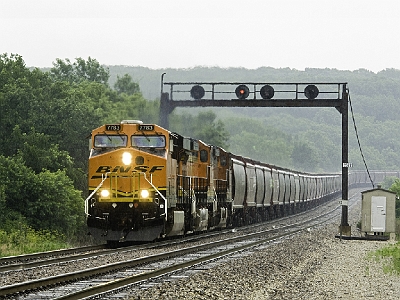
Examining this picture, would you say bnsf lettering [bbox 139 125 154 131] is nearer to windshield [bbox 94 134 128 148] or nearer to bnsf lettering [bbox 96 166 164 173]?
windshield [bbox 94 134 128 148]

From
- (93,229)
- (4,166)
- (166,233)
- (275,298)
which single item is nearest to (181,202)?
(166,233)

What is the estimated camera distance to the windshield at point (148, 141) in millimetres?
25078

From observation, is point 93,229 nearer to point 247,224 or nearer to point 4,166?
point 4,166

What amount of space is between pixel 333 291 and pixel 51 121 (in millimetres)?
32715

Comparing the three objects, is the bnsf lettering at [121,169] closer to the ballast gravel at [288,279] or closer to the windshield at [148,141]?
the windshield at [148,141]

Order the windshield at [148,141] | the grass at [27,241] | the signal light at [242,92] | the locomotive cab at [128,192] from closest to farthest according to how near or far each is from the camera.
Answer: the locomotive cab at [128,192]
the windshield at [148,141]
the grass at [27,241]
the signal light at [242,92]

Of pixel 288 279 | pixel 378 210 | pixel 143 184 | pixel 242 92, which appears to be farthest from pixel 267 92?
pixel 288 279

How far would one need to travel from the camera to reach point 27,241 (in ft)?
96.8

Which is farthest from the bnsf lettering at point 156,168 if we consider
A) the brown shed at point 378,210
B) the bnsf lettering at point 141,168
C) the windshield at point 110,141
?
the brown shed at point 378,210

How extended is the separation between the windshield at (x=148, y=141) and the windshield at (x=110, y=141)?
348 mm

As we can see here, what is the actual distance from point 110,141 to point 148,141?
1.25m

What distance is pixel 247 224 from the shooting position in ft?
155

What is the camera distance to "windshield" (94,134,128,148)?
989 inches

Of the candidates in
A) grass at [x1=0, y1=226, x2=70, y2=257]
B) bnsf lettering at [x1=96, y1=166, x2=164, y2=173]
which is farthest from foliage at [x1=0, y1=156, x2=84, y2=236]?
bnsf lettering at [x1=96, y1=166, x2=164, y2=173]
